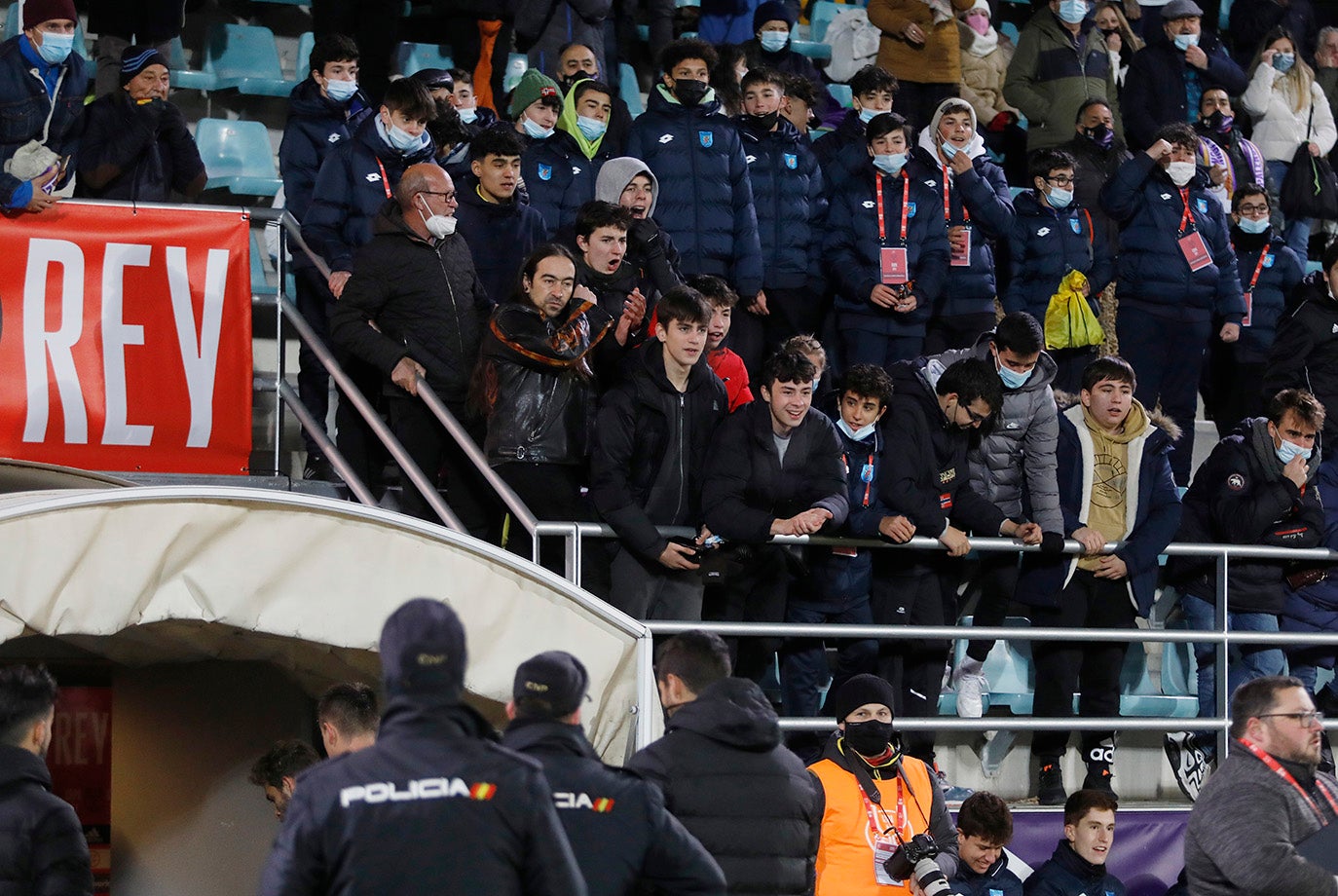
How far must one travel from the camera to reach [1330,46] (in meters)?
13.8

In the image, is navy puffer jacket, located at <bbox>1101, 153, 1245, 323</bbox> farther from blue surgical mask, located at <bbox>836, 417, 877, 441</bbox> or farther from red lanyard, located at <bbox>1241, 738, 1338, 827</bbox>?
red lanyard, located at <bbox>1241, 738, 1338, 827</bbox>

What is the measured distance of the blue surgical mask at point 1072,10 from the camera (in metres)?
12.0

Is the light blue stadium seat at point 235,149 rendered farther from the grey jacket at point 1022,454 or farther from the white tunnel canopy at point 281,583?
the white tunnel canopy at point 281,583

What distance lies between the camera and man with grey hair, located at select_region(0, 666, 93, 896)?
15.4 feet

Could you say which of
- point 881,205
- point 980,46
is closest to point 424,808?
point 881,205

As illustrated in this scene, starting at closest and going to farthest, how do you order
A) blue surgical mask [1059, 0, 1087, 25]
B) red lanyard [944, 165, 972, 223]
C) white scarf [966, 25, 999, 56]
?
1. red lanyard [944, 165, 972, 223]
2. blue surgical mask [1059, 0, 1087, 25]
3. white scarf [966, 25, 999, 56]

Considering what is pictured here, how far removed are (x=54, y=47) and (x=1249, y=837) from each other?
232 inches

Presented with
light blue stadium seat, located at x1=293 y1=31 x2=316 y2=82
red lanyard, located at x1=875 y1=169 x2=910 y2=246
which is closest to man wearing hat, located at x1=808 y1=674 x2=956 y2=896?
red lanyard, located at x1=875 y1=169 x2=910 y2=246

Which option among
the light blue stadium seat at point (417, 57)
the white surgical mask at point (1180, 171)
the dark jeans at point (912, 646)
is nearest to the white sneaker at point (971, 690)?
the dark jeans at point (912, 646)

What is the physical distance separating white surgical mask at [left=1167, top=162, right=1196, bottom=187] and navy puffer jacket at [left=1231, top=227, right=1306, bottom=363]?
987 millimetres

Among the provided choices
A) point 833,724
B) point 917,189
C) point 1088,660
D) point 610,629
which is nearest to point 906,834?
point 833,724

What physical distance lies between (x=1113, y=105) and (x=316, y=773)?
9.92 m

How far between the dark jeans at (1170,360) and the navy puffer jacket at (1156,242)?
0.21ft

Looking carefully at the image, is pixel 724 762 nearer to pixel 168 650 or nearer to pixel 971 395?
pixel 168 650
